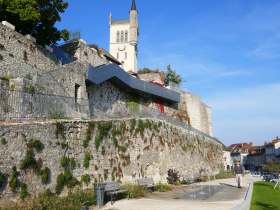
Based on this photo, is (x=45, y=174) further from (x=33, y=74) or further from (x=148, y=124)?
(x=148, y=124)

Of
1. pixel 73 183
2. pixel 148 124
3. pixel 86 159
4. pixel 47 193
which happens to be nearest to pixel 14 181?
pixel 47 193

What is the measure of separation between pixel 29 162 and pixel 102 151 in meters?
4.24

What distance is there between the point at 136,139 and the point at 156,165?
2764 millimetres

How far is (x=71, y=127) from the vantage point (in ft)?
36.5

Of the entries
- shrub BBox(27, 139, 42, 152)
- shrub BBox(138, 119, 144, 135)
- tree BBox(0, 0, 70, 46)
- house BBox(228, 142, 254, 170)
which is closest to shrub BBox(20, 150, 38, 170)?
shrub BBox(27, 139, 42, 152)

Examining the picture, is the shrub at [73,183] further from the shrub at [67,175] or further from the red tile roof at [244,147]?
the red tile roof at [244,147]

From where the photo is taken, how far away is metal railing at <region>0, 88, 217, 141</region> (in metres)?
10.0

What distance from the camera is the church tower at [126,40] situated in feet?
178

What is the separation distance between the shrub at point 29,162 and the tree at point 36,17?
10999 mm

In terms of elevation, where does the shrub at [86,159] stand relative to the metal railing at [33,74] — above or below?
below

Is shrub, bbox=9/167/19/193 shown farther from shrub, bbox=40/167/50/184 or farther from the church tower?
the church tower

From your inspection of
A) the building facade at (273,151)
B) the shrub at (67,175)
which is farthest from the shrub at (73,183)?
the building facade at (273,151)

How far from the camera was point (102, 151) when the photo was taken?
12508mm

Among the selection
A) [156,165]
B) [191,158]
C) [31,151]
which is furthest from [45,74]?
[191,158]
